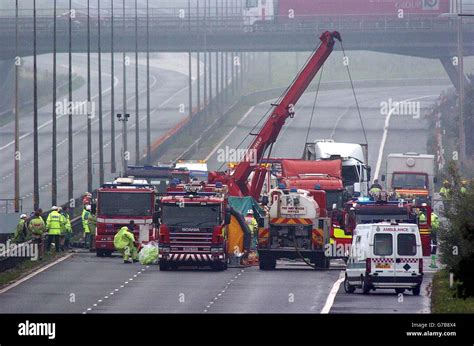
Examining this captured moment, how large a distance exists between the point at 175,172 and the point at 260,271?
20558 millimetres

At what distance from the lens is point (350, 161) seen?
2498 inches

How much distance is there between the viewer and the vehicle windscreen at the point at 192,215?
46531mm

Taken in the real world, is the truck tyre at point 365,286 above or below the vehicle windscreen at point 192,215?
below

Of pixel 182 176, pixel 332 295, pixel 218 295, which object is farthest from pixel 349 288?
pixel 182 176

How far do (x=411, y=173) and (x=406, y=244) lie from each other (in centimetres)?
3240

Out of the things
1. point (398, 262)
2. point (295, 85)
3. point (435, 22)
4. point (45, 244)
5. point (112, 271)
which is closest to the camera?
point (398, 262)

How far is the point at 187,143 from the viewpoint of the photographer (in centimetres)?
10769

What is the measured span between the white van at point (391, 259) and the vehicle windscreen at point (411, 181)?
31.7 m

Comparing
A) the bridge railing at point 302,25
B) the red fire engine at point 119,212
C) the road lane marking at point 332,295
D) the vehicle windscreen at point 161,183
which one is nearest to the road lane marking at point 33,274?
the red fire engine at point 119,212

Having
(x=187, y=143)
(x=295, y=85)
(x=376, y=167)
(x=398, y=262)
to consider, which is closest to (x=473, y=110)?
(x=376, y=167)

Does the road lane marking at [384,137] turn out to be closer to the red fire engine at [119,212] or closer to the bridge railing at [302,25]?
the bridge railing at [302,25]

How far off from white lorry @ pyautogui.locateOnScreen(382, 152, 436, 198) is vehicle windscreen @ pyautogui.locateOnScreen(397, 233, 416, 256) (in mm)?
31240
